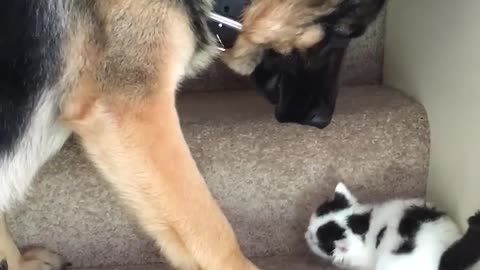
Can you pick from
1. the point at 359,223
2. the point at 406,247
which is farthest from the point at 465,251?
the point at 359,223

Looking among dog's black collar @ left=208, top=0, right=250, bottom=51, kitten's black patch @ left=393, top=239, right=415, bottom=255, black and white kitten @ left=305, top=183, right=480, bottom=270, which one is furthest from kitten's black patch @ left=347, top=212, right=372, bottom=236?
dog's black collar @ left=208, top=0, right=250, bottom=51

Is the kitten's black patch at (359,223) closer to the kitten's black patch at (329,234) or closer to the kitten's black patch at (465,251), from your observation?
the kitten's black patch at (329,234)

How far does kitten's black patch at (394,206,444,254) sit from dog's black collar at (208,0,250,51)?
1.62 feet

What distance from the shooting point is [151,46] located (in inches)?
60.3

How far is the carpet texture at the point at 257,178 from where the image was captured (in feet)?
6.18

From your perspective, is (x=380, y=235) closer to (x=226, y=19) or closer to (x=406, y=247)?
(x=406, y=247)

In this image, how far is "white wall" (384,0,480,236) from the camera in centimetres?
181

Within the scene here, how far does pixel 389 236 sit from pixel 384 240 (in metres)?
0.01

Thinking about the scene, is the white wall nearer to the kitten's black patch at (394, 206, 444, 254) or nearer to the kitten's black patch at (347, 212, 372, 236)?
the kitten's black patch at (394, 206, 444, 254)

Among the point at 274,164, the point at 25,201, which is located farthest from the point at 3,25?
the point at 274,164

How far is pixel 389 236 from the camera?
5.83 feet

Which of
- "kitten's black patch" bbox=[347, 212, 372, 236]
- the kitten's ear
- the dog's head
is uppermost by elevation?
the dog's head

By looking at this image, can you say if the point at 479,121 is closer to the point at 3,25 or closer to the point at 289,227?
the point at 289,227

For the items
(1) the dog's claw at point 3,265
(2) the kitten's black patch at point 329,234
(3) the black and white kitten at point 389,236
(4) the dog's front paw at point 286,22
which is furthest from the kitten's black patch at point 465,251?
(1) the dog's claw at point 3,265
